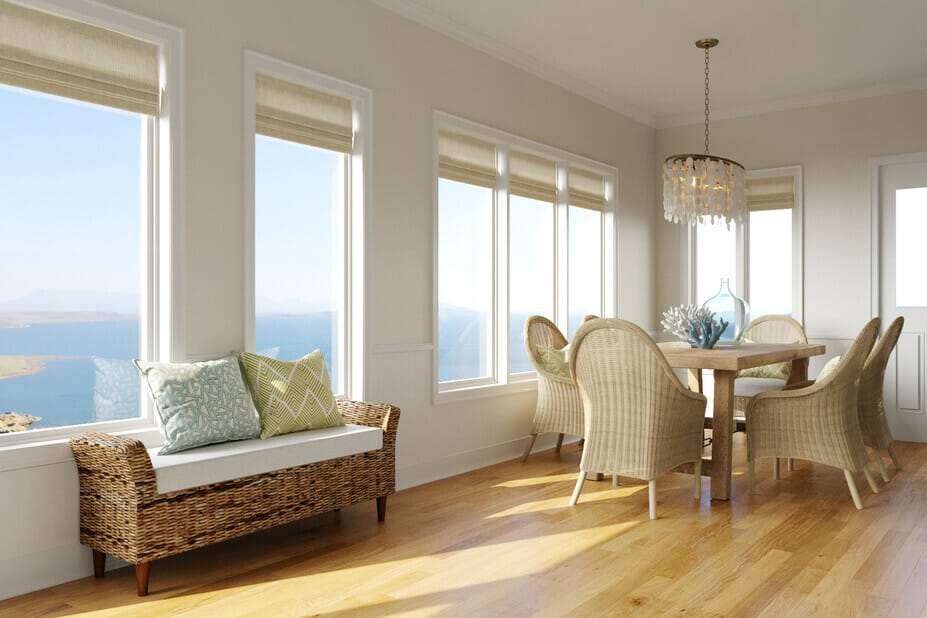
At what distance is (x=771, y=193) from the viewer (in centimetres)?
630

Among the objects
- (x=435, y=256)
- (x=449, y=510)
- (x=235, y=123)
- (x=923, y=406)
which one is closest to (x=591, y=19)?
(x=435, y=256)

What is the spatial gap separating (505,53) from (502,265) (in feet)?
4.53

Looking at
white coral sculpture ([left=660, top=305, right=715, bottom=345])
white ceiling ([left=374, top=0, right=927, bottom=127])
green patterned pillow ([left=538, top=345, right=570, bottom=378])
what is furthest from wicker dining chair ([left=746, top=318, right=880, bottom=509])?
white ceiling ([left=374, top=0, right=927, bottom=127])

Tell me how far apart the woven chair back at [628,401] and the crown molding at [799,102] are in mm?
3619

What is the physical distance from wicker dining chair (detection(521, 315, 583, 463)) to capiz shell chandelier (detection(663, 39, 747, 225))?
114cm

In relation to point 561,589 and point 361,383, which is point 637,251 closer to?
point 361,383

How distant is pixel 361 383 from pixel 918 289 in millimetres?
4325

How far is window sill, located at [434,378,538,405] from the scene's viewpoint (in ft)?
14.8

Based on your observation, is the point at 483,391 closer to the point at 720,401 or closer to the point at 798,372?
the point at 720,401

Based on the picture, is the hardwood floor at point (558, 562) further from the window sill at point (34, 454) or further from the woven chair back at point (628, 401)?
the window sill at point (34, 454)

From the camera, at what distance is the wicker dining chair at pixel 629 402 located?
3.46 meters

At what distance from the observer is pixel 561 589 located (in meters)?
2.69

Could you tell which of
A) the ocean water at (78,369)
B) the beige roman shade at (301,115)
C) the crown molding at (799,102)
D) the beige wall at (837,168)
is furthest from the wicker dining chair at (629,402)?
the crown molding at (799,102)

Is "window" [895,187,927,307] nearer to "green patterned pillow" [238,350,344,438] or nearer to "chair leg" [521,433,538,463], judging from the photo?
"chair leg" [521,433,538,463]
